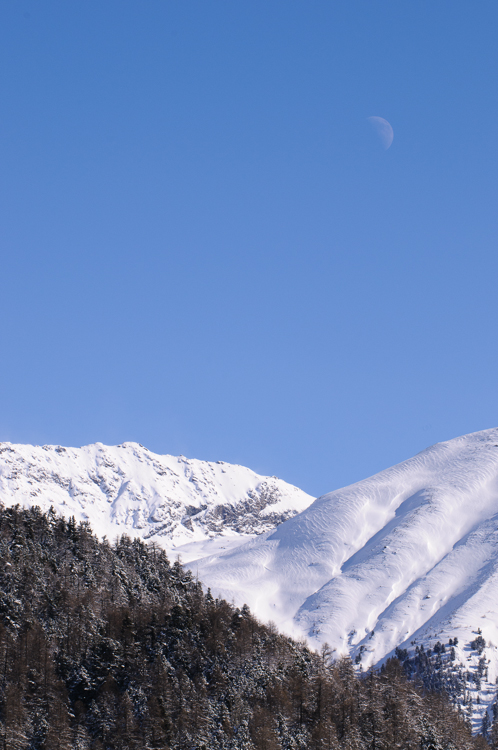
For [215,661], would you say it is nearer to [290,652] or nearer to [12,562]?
[290,652]

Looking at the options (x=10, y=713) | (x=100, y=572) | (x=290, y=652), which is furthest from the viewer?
(x=100, y=572)

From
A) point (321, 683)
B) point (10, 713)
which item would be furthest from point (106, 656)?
point (321, 683)

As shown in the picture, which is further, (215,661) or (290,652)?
(290,652)

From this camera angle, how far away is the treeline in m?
118

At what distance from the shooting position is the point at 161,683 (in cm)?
12769

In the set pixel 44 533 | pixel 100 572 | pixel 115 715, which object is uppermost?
pixel 44 533

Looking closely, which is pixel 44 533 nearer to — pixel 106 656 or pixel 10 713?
pixel 106 656

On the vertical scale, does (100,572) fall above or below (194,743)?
above

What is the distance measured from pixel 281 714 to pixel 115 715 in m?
25.7

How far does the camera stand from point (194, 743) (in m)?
116

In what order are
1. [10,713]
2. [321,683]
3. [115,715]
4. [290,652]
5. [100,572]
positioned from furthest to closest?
[100,572] < [290,652] < [321,683] < [115,715] < [10,713]

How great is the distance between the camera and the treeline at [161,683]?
4628 inches

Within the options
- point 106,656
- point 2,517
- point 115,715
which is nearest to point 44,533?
point 2,517

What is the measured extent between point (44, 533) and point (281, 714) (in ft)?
266
